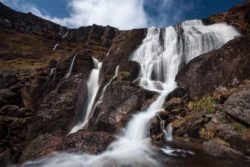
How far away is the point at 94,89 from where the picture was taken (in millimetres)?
31609

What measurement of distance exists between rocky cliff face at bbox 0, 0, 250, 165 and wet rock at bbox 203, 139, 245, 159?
6 centimetres

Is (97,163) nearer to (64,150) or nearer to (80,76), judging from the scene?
(64,150)

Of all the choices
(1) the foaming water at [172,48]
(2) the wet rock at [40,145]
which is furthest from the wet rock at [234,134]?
(2) the wet rock at [40,145]

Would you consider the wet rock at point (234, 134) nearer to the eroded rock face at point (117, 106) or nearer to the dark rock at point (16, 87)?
the eroded rock face at point (117, 106)

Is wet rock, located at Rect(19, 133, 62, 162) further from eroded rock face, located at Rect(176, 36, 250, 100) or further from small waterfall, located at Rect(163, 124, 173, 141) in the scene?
eroded rock face, located at Rect(176, 36, 250, 100)

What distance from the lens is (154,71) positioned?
99.7ft

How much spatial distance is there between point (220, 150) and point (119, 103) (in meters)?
11.6

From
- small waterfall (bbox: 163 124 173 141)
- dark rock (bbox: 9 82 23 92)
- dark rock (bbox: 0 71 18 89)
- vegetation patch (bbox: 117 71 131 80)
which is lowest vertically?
small waterfall (bbox: 163 124 173 141)

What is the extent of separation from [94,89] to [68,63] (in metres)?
5.33

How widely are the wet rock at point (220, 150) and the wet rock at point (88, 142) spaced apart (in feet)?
21.8

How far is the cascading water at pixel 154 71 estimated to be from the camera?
14896 mm

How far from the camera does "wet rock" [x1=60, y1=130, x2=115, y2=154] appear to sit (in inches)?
655

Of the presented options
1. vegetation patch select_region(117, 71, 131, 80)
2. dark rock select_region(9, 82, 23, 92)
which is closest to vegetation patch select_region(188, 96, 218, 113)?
vegetation patch select_region(117, 71, 131, 80)

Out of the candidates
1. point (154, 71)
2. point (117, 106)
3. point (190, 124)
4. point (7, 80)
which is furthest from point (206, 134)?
point (7, 80)
